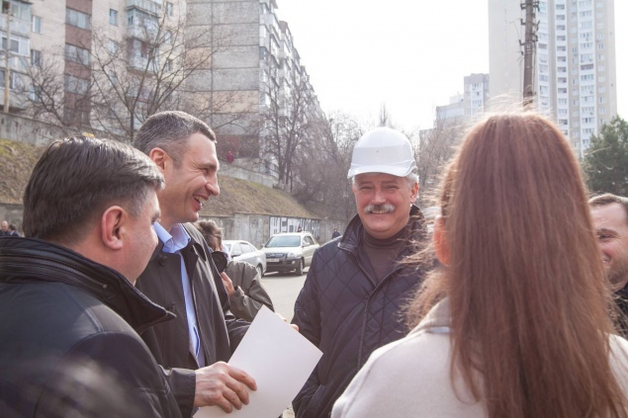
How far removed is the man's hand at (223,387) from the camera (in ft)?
6.93

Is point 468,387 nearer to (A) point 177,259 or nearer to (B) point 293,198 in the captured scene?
(A) point 177,259

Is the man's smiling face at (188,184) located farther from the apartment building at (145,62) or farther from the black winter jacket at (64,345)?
the apartment building at (145,62)

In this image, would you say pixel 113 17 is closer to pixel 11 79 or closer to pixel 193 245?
pixel 11 79

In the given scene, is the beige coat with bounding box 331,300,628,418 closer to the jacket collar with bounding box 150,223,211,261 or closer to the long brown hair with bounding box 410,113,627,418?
the long brown hair with bounding box 410,113,627,418

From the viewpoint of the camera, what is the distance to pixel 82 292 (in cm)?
150

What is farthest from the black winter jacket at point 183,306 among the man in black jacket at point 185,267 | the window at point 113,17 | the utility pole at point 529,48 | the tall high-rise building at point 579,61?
the tall high-rise building at point 579,61

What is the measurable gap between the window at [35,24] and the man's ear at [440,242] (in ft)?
154

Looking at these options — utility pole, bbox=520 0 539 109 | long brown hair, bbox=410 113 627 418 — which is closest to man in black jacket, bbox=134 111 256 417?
long brown hair, bbox=410 113 627 418

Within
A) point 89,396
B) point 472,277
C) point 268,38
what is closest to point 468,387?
point 472,277

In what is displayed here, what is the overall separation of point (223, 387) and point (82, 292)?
0.82 meters

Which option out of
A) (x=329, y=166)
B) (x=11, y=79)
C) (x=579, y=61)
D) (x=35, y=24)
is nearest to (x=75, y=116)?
(x=11, y=79)

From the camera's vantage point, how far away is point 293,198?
5038 centimetres

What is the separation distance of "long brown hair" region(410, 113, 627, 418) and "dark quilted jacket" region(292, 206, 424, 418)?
143 centimetres

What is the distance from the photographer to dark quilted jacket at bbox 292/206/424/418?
8.81 feet
